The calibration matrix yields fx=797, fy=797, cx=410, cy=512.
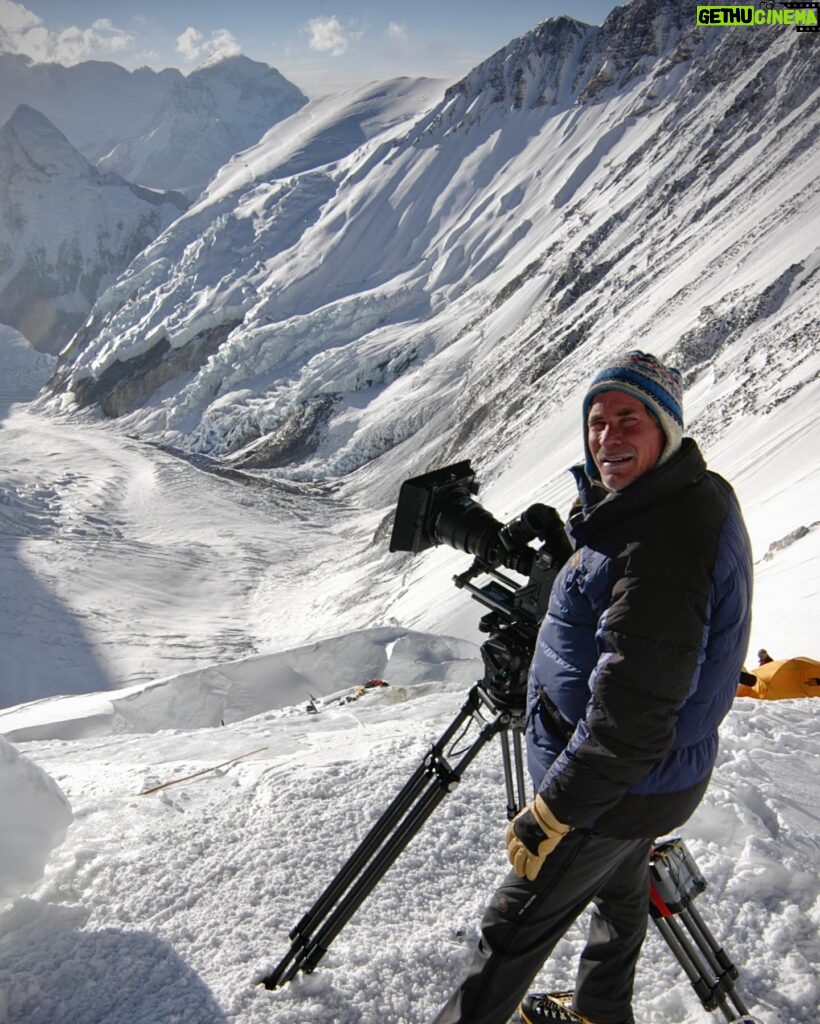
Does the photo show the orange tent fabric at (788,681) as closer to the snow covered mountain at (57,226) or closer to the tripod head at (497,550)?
the tripod head at (497,550)

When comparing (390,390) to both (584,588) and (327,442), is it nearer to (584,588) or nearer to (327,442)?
(327,442)

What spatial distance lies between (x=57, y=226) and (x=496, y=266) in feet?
479

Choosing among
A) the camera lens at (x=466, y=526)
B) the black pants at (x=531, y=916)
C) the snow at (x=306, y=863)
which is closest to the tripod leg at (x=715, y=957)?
the snow at (x=306, y=863)

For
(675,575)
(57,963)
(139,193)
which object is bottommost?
(57,963)

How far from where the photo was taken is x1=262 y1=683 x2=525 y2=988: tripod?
2.86 meters

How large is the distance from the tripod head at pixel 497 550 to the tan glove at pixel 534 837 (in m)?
0.57

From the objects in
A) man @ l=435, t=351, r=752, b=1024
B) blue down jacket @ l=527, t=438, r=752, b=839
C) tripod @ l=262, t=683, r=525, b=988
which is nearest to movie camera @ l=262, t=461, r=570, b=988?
tripod @ l=262, t=683, r=525, b=988

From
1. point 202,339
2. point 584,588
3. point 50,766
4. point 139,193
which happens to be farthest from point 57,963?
point 139,193

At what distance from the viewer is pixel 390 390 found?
62.2 metres

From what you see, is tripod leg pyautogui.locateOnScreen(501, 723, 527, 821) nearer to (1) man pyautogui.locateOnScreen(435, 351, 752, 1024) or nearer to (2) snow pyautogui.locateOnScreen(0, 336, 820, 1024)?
(1) man pyautogui.locateOnScreen(435, 351, 752, 1024)

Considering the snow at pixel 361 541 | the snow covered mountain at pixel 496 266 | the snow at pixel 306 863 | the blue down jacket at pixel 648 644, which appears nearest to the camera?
the blue down jacket at pixel 648 644

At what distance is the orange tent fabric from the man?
183 inches

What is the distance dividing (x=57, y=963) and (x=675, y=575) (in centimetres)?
288

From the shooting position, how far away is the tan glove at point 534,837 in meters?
2.16
